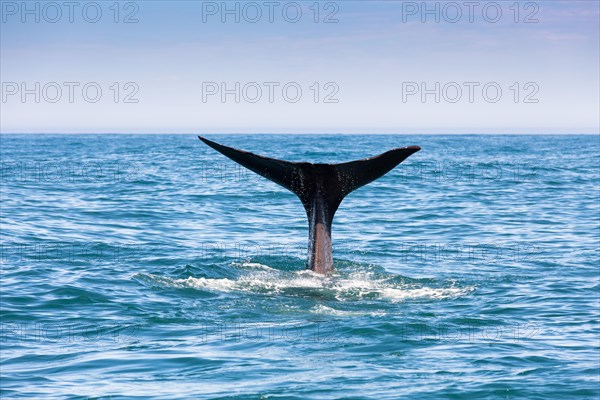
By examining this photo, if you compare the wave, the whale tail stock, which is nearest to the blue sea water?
the wave

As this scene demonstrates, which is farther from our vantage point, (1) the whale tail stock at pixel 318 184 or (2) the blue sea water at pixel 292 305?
(1) the whale tail stock at pixel 318 184

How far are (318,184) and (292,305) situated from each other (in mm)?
2101

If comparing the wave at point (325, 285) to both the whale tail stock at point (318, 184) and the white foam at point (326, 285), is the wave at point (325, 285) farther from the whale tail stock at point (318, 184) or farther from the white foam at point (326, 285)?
the whale tail stock at point (318, 184)

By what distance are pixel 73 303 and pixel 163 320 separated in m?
1.93

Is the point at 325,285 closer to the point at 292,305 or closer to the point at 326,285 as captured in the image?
the point at 326,285

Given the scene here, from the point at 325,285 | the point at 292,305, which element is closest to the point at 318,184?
the point at 325,285

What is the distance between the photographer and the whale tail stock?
12875 mm

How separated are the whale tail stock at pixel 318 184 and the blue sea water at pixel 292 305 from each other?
1.49 ft

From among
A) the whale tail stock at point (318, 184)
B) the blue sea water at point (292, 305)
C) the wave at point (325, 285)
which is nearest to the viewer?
the blue sea water at point (292, 305)

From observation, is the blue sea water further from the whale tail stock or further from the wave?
the whale tail stock

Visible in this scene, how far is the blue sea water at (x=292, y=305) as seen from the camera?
928 cm

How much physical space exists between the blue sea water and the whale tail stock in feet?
1.49

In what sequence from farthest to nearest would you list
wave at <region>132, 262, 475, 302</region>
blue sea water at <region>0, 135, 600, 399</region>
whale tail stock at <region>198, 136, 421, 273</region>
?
wave at <region>132, 262, 475, 302</region>, whale tail stock at <region>198, 136, 421, 273</region>, blue sea water at <region>0, 135, 600, 399</region>

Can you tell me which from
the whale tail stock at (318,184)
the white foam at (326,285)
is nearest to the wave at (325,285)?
the white foam at (326,285)
